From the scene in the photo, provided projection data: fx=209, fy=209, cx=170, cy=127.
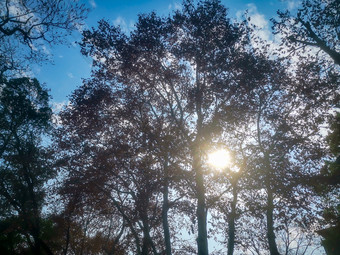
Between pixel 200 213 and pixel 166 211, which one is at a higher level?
pixel 166 211

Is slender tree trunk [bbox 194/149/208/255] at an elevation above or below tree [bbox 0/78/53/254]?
below

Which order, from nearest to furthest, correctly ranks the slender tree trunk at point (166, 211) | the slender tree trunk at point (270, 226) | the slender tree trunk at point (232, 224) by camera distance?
1. the slender tree trunk at point (166, 211)
2. the slender tree trunk at point (232, 224)
3. the slender tree trunk at point (270, 226)

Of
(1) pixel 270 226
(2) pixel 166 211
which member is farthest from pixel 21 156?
(1) pixel 270 226

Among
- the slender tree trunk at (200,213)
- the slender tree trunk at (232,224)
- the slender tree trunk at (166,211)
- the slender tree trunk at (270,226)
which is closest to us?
the slender tree trunk at (200,213)

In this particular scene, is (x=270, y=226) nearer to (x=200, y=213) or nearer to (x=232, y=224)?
(x=232, y=224)

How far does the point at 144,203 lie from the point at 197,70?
8.47 metres

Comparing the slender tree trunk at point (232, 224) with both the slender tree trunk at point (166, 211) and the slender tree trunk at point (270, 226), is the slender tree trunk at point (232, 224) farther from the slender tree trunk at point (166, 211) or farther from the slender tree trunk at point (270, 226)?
the slender tree trunk at point (166, 211)

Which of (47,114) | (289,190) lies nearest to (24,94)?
(47,114)

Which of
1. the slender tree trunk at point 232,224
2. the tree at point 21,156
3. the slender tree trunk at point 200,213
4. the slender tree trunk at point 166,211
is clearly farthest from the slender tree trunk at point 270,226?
the tree at point 21,156

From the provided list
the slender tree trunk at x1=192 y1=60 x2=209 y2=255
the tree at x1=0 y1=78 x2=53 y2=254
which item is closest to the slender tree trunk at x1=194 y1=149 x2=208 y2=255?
the slender tree trunk at x1=192 y1=60 x2=209 y2=255

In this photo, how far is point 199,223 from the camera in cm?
988

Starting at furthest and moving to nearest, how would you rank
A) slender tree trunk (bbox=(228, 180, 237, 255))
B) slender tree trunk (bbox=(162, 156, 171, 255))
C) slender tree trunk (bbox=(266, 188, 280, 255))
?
slender tree trunk (bbox=(266, 188, 280, 255)), slender tree trunk (bbox=(228, 180, 237, 255)), slender tree trunk (bbox=(162, 156, 171, 255))

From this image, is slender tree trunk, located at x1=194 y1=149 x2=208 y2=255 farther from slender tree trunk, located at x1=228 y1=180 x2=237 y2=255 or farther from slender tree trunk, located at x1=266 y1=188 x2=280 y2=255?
slender tree trunk, located at x1=266 y1=188 x2=280 y2=255

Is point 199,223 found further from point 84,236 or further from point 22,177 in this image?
point 84,236
